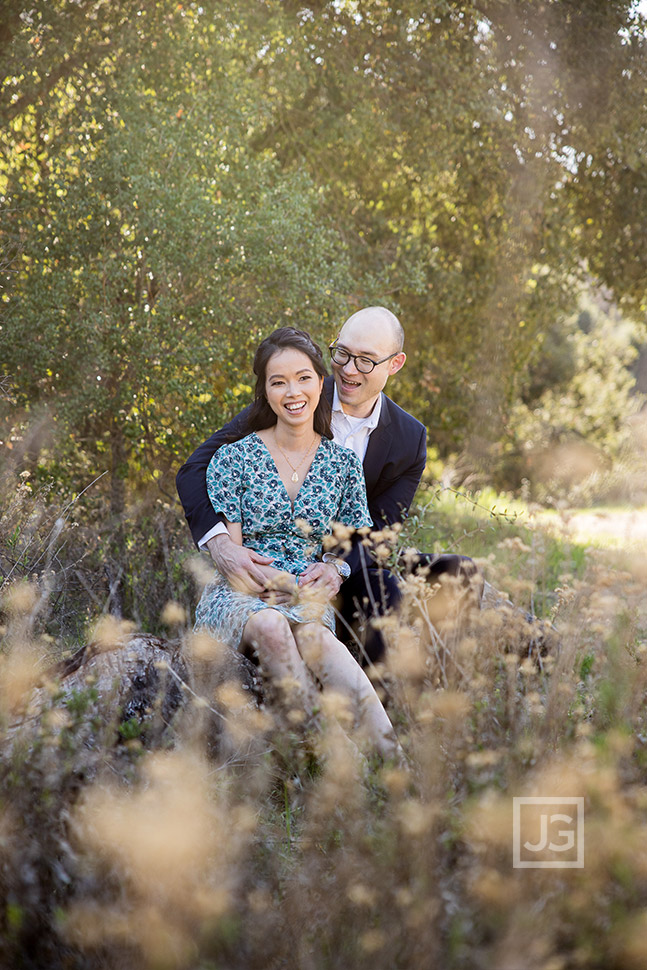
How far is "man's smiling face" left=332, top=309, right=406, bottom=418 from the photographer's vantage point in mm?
4434

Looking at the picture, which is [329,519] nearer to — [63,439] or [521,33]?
[63,439]

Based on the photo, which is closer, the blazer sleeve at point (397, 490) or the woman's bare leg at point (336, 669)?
the woman's bare leg at point (336, 669)

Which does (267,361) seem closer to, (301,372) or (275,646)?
(301,372)

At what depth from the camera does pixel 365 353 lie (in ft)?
14.5

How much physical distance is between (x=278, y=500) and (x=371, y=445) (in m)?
0.92

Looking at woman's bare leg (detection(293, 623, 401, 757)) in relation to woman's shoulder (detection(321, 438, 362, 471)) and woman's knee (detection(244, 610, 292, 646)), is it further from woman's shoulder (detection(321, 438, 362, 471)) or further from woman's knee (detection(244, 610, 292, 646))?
woman's shoulder (detection(321, 438, 362, 471))

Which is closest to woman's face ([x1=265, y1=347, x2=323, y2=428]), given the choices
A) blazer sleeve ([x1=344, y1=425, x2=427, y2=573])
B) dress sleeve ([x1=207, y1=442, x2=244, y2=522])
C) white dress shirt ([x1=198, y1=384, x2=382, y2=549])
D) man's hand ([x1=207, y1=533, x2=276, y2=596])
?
dress sleeve ([x1=207, y1=442, x2=244, y2=522])

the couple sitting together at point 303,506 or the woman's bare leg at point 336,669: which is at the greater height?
the couple sitting together at point 303,506

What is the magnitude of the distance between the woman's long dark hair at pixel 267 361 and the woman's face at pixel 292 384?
0.03m

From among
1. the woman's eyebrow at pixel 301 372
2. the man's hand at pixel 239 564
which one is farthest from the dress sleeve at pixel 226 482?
the woman's eyebrow at pixel 301 372

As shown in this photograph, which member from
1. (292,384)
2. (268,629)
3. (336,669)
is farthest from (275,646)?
(292,384)

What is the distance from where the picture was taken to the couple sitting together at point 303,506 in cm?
318

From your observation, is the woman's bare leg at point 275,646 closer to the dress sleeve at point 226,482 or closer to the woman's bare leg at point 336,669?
the woman's bare leg at point 336,669

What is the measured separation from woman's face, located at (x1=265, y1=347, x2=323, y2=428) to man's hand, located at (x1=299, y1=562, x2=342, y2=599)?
669mm
